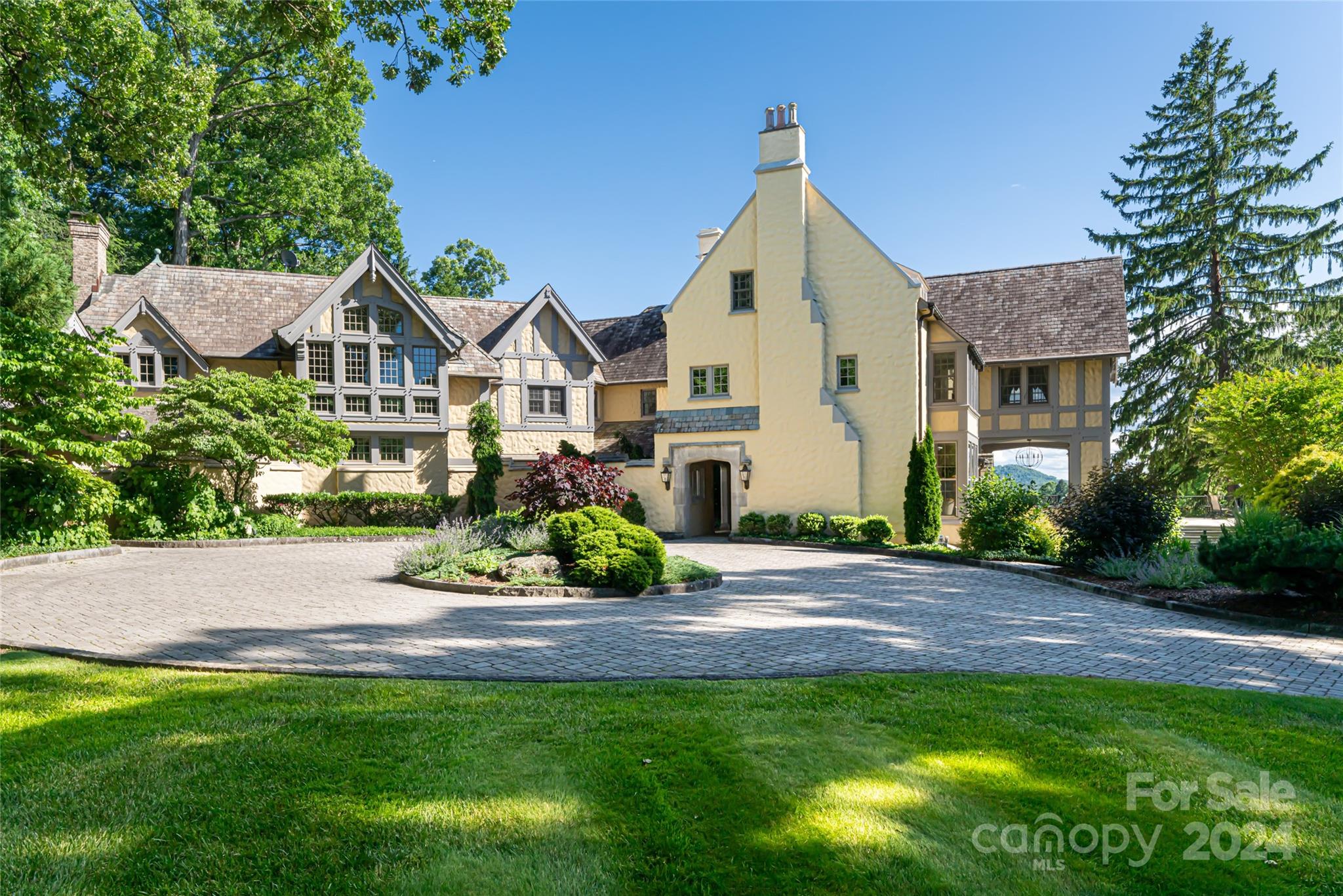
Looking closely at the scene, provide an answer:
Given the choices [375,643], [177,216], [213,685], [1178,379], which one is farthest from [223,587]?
[1178,379]

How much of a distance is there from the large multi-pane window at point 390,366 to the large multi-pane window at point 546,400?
462cm

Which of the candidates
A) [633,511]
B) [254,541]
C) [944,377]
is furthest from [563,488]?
[944,377]

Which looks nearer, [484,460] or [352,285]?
[352,285]

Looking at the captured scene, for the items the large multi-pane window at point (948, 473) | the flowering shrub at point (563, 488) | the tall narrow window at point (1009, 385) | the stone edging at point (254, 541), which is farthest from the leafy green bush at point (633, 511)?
the tall narrow window at point (1009, 385)

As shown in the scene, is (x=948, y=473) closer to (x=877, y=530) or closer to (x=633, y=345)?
(x=877, y=530)

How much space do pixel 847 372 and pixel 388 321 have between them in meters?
15.7

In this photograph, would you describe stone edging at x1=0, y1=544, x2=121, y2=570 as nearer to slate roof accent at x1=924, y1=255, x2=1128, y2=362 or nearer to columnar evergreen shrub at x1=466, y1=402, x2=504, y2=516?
columnar evergreen shrub at x1=466, y1=402, x2=504, y2=516

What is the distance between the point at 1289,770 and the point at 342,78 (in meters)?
11.7

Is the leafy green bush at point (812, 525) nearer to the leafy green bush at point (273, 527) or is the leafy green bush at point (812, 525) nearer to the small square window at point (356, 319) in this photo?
the leafy green bush at point (273, 527)

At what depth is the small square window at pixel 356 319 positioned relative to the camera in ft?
87.9

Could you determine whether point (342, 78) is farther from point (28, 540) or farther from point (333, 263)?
point (333, 263)

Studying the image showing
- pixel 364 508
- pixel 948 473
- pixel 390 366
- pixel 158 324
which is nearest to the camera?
pixel 364 508

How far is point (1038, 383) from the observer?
91.5ft

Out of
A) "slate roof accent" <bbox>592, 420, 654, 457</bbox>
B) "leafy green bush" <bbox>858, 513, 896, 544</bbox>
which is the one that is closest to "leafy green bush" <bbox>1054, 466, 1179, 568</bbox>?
"leafy green bush" <bbox>858, 513, 896, 544</bbox>
